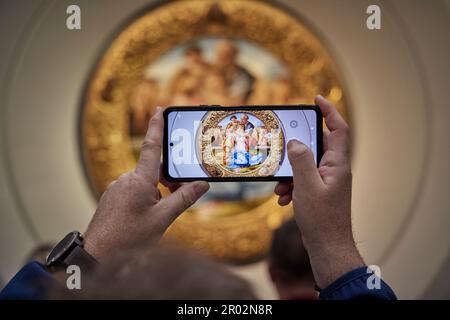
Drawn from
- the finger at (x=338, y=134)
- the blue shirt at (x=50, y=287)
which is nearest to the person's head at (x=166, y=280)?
the blue shirt at (x=50, y=287)

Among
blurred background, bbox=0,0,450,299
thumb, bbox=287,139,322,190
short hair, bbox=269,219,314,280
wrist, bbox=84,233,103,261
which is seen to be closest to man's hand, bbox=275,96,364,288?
thumb, bbox=287,139,322,190

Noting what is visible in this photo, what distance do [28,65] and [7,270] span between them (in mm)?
909

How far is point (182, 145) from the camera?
1.11 meters

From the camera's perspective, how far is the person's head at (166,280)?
1.58ft

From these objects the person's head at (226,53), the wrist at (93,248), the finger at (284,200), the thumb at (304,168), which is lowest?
the wrist at (93,248)

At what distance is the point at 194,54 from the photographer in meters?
2.83

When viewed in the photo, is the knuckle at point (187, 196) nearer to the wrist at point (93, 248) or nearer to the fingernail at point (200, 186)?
the fingernail at point (200, 186)

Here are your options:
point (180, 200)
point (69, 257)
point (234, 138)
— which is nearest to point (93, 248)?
point (69, 257)

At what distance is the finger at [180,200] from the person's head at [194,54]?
74.7 inches

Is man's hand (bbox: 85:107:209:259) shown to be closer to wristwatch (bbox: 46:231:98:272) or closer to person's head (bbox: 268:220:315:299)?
wristwatch (bbox: 46:231:98:272)

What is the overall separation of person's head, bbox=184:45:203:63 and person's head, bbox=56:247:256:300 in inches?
93.1

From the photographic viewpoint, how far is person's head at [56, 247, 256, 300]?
0.48m

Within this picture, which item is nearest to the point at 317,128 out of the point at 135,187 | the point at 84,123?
the point at 135,187

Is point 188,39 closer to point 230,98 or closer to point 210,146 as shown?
point 230,98
